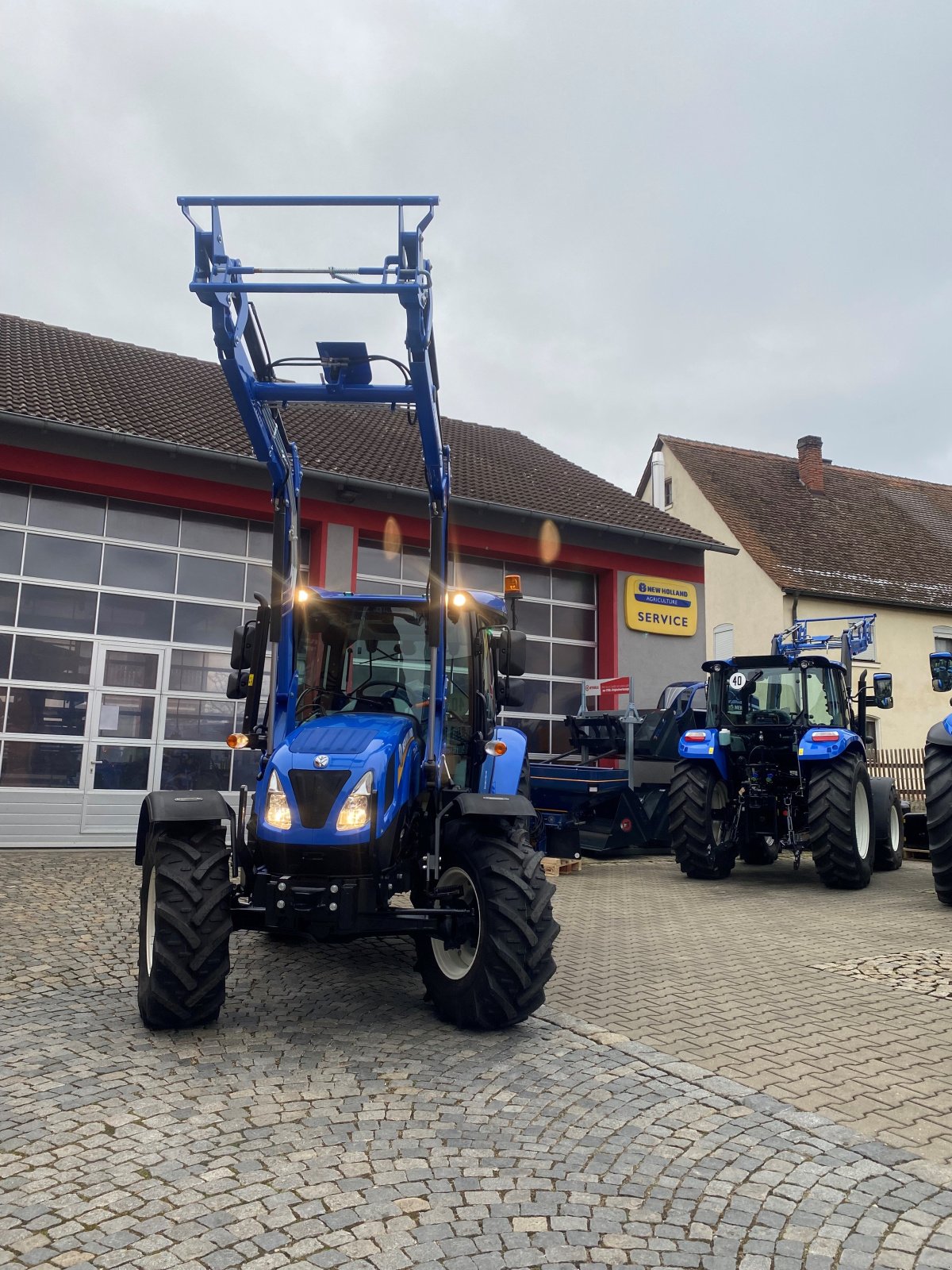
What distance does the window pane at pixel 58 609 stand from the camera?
12.7 metres

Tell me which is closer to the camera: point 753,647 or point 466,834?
point 466,834

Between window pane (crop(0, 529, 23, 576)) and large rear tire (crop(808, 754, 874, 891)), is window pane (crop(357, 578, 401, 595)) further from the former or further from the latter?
large rear tire (crop(808, 754, 874, 891))

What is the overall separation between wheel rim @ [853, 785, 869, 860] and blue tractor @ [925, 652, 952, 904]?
1668 millimetres

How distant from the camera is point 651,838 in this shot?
39.4ft

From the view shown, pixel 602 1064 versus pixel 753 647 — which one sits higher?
pixel 753 647

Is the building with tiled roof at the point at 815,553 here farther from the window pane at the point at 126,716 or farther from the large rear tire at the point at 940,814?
the large rear tire at the point at 940,814

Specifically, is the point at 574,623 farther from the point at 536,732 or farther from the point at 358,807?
the point at 358,807

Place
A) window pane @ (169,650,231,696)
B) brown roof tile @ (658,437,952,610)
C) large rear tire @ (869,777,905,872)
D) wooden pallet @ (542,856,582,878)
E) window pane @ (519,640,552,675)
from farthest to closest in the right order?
brown roof tile @ (658,437,952,610)
window pane @ (519,640,552,675)
window pane @ (169,650,231,696)
large rear tire @ (869,777,905,872)
wooden pallet @ (542,856,582,878)

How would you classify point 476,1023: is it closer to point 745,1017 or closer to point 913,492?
point 745,1017

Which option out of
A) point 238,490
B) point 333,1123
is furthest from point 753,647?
point 333,1123

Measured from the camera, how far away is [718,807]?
10758 mm

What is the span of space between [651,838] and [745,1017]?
7051mm

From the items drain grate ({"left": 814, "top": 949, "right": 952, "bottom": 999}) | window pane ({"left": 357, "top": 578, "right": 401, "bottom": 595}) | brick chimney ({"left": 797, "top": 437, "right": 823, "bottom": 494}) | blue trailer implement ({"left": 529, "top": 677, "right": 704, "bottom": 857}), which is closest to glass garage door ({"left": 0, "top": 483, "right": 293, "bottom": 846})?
window pane ({"left": 357, "top": 578, "right": 401, "bottom": 595})

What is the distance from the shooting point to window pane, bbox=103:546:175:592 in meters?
13.3
